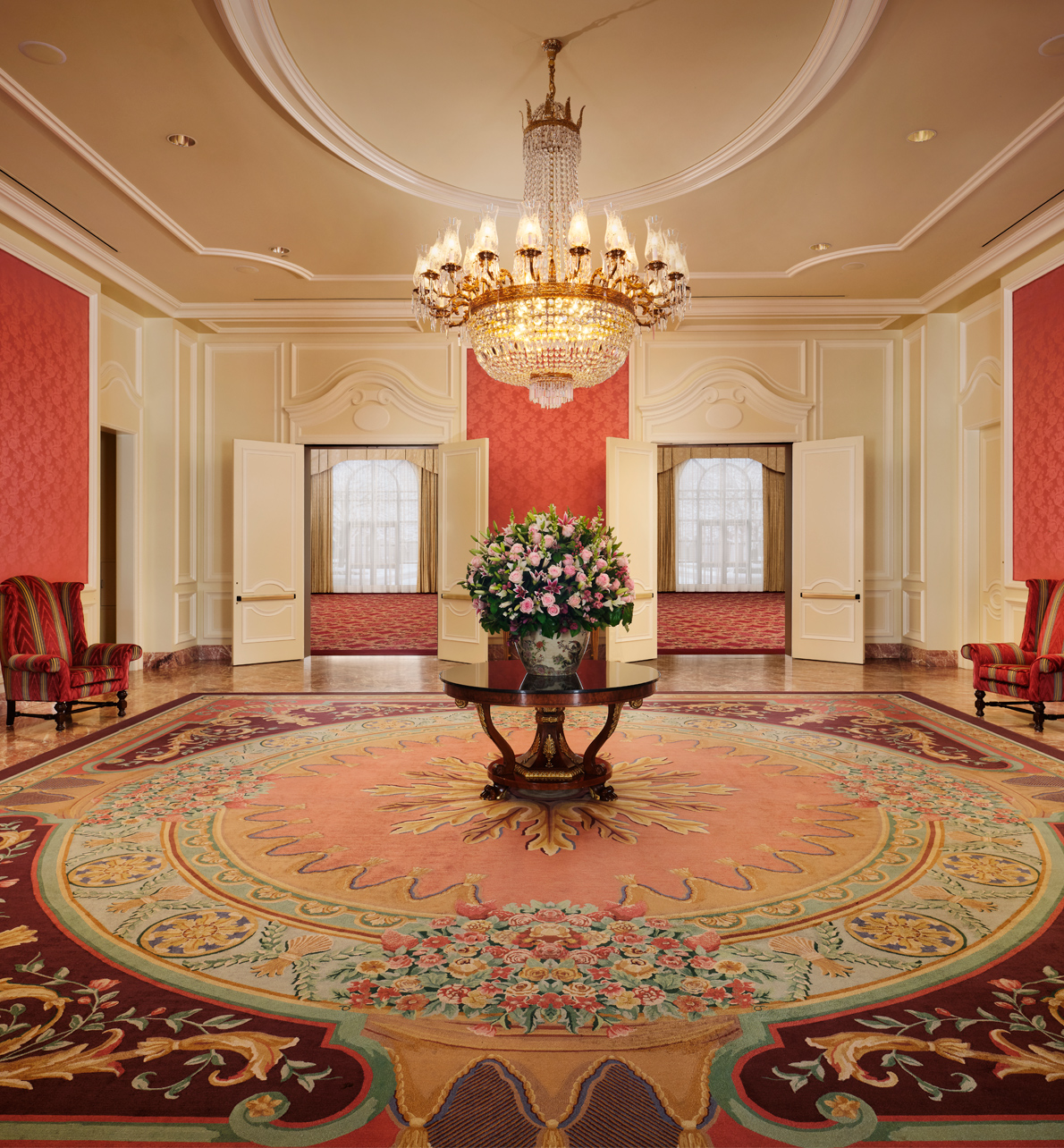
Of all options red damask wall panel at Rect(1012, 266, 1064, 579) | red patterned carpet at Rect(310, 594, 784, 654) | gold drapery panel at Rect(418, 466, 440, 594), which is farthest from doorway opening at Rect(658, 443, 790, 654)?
red damask wall panel at Rect(1012, 266, 1064, 579)

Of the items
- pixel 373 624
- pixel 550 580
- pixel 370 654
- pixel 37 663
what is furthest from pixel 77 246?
pixel 373 624

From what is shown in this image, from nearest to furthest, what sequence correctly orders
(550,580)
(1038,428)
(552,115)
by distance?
(550,580) → (552,115) → (1038,428)

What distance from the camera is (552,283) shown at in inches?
182

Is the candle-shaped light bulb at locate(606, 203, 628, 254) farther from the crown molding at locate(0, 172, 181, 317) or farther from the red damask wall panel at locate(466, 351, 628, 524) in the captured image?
the crown molding at locate(0, 172, 181, 317)

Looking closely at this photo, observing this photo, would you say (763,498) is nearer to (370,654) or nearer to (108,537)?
(370,654)

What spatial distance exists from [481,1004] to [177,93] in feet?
15.9

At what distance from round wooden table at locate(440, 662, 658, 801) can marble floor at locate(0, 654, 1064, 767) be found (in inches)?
111

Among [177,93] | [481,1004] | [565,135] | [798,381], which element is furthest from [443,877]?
[798,381]

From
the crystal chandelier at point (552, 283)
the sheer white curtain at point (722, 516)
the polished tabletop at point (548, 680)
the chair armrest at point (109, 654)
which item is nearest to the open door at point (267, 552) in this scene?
the chair armrest at point (109, 654)

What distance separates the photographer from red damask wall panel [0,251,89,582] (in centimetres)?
573

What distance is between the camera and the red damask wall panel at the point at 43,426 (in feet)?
18.8

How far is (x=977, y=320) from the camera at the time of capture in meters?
7.59

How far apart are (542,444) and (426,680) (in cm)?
288

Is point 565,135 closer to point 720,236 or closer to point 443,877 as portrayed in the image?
point 720,236
